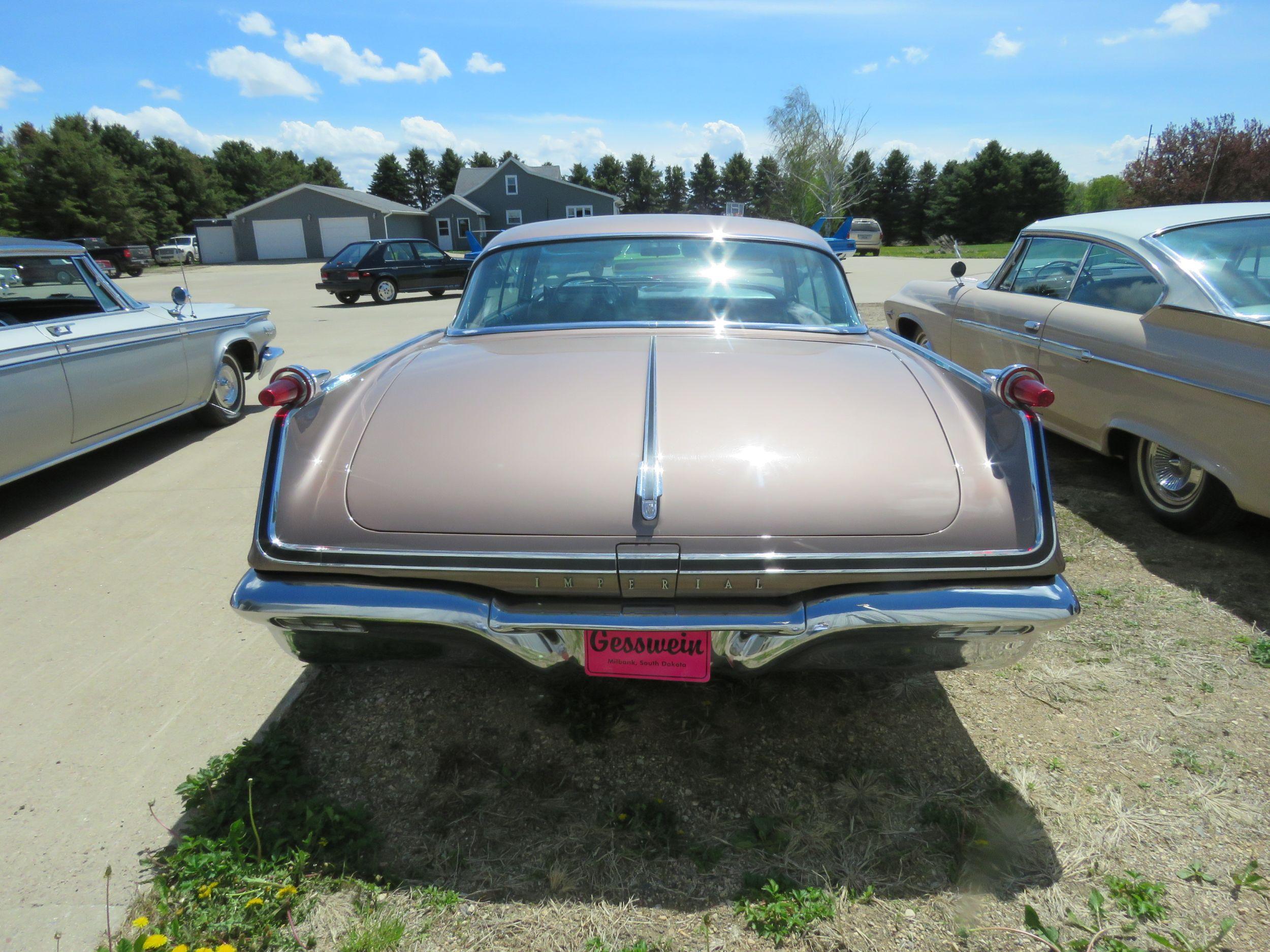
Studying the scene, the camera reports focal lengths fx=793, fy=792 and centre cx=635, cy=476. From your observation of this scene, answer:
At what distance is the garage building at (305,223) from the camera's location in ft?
146

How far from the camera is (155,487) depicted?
4.96 metres

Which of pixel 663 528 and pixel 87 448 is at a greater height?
pixel 663 528

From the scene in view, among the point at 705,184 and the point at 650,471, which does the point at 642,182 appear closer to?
the point at 705,184

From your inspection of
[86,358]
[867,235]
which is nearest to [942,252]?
[867,235]

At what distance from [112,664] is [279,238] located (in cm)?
4787

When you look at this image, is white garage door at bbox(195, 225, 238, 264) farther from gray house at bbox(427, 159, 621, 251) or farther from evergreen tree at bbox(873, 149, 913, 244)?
evergreen tree at bbox(873, 149, 913, 244)

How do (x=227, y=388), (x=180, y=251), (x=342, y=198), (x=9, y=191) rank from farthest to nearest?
(x=342, y=198) < (x=9, y=191) < (x=180, y=251) < (x=227, y=388)

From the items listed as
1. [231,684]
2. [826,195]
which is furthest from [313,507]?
[826,195]

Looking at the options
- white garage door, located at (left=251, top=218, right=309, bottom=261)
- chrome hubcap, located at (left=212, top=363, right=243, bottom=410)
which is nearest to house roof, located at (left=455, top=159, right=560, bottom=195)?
white garage door, located at (left=251, top=218, right=309, bottom=261)

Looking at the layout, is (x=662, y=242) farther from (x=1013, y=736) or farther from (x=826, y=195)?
(x=826, y=195)

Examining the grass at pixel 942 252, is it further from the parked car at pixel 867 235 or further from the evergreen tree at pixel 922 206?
the evergreen tree at pixel 922 206

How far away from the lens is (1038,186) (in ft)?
163

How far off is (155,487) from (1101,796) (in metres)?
5.16

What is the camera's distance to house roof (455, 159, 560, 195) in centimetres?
4994
